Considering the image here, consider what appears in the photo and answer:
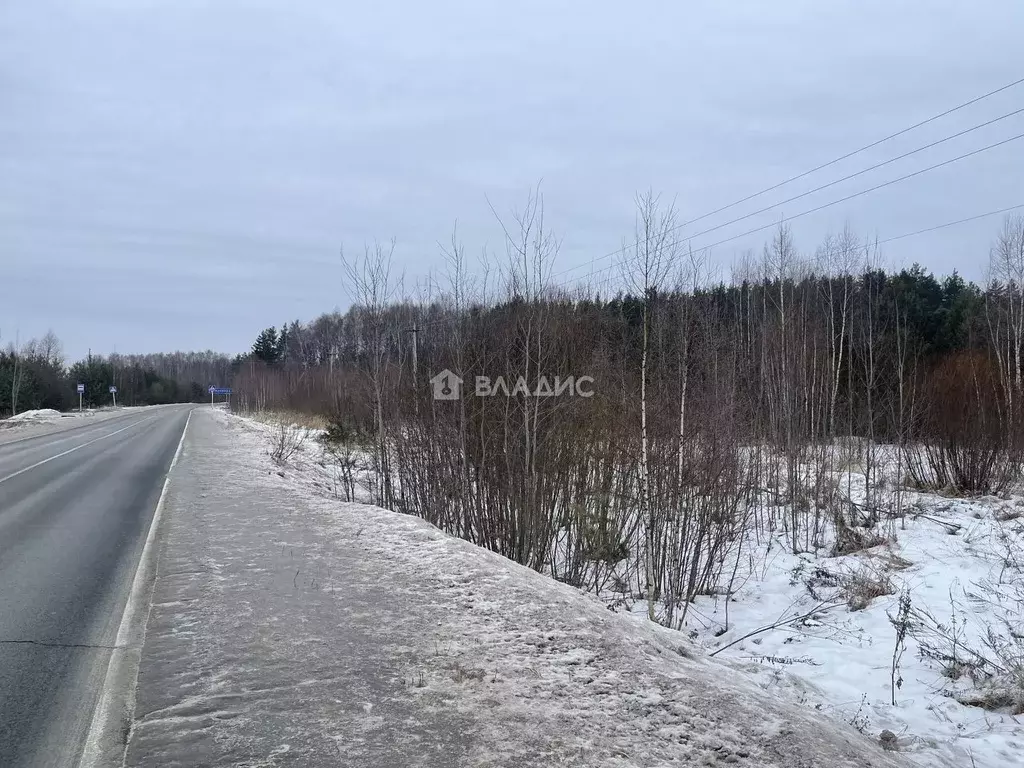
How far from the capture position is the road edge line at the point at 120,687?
3.59 m

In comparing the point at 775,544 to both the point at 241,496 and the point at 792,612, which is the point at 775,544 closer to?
the point at 792,612

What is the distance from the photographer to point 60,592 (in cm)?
663

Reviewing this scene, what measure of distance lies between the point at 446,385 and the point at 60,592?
18.8ft

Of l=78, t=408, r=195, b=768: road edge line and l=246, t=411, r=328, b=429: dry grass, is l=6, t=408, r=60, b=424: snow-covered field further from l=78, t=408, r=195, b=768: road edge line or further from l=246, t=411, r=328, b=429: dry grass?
l=78, t=408, r=195, b=768: road edge line

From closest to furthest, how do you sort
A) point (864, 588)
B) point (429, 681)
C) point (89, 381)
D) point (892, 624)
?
point (429, 681)
point (892, 624)
point (864, 588)
point (89, 381)

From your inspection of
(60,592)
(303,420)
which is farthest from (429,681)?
(303,420)

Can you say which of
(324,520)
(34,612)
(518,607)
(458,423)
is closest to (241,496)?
(324,520)

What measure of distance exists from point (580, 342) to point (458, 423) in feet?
7.37

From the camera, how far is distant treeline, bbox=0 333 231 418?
182 feet

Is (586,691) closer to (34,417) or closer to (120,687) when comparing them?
(120,687)

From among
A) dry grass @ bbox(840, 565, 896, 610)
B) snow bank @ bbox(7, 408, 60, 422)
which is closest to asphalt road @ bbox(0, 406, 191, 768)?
dry grass @ bbox(840, 565, 896, 610)

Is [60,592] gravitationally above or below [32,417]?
below

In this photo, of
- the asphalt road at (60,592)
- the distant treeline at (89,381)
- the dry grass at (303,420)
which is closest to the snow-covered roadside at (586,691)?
the asphalt road at (60,592)

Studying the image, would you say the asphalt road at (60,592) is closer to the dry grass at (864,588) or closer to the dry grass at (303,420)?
the dry grass at (864,588)
